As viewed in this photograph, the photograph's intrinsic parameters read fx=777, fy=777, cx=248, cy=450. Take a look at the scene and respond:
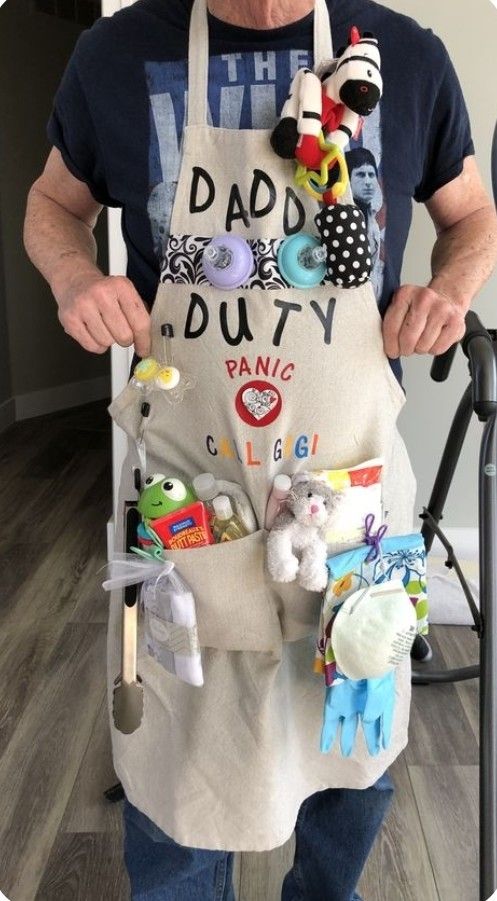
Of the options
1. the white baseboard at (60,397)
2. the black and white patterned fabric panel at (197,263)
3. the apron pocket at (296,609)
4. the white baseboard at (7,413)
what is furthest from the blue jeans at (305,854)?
the white baseboard at (60,397)

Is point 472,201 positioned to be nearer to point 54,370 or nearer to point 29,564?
point 29,564

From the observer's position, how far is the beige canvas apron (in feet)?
2.40

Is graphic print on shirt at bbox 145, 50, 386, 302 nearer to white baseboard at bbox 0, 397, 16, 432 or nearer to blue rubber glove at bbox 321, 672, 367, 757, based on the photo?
blue rubber glove at bbox 321, 672, 367, 757

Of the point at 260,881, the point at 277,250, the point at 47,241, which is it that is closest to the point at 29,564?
the point at 260,881

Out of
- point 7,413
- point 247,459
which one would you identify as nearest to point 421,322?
point 247,459

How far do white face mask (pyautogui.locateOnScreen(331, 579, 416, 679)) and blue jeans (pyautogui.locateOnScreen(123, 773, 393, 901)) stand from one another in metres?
0.28

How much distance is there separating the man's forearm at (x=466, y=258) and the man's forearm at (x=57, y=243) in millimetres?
355

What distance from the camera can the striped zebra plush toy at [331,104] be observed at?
667 mm

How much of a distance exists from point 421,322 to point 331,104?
21cm

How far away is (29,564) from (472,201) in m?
1.66

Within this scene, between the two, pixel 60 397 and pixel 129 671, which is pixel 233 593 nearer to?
pixel 129 671

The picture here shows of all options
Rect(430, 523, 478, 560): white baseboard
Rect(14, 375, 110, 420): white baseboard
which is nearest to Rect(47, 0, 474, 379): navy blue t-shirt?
Rect(430, 523, 478, 560): white baseboard

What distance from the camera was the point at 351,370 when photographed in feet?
2.52

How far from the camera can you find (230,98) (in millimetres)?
731
